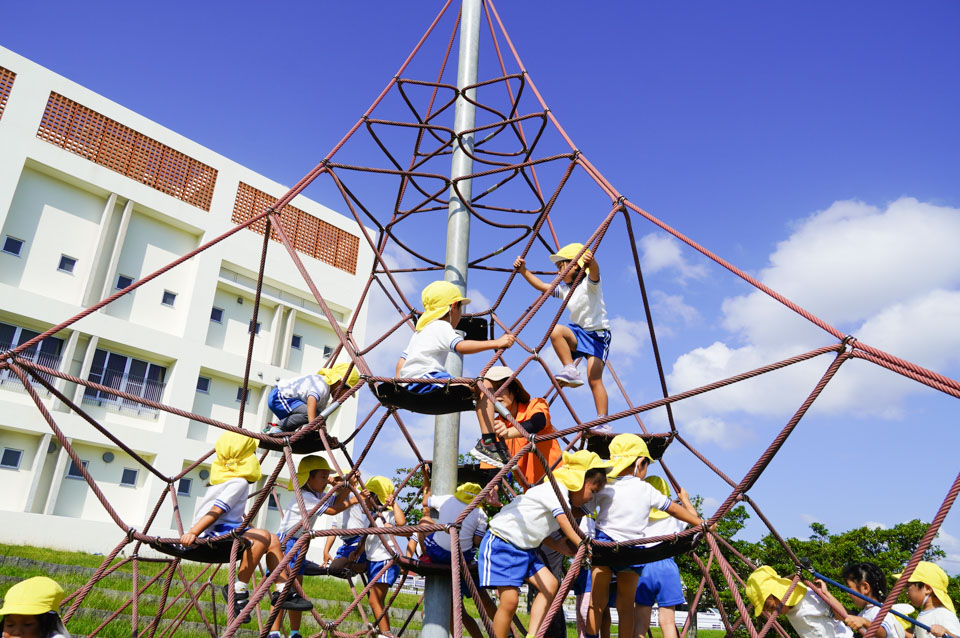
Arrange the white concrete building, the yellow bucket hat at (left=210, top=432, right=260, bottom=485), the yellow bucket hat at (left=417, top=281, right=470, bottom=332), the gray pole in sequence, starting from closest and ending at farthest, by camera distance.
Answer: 1. the gray pole
2. the yellow bucket hat at (left=417, top=281, right=470, bottom=332)
3. the yellow bucket hat at (left=210, top=432, right=260, bottom=485)
4. the white concrete building

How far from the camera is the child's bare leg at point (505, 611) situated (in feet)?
13.2

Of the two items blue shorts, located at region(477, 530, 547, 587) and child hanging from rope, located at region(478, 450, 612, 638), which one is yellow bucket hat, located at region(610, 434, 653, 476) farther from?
blue shorts, located at region(477, 530, 547, 587)

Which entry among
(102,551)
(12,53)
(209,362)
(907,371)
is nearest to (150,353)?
(209,362)

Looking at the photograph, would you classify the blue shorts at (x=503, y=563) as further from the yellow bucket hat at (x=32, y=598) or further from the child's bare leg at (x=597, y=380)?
the yellow bucket hat at (x=32, y=598)

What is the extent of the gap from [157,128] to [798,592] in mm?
20880

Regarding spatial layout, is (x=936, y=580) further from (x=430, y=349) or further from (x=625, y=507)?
(x=430, y=349)

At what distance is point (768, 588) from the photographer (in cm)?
462

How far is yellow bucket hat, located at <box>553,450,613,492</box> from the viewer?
4.20m

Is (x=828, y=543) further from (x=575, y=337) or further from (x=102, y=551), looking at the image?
(x=102, y=551)

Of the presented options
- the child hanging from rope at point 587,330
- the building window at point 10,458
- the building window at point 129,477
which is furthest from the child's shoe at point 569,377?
the building window at point 129,477

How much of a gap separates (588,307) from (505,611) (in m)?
2.41

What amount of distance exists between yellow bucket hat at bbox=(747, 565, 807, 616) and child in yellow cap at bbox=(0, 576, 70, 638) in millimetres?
Result: 4271

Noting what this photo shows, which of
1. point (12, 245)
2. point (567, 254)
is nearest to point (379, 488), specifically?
point (567, 254)

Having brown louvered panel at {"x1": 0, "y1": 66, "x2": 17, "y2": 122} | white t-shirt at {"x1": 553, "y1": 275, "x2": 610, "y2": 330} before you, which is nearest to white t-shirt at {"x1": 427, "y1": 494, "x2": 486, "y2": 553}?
white t-shirt at {"x1": 553, "y1": 275, "x2": 610, "y2": 330}
